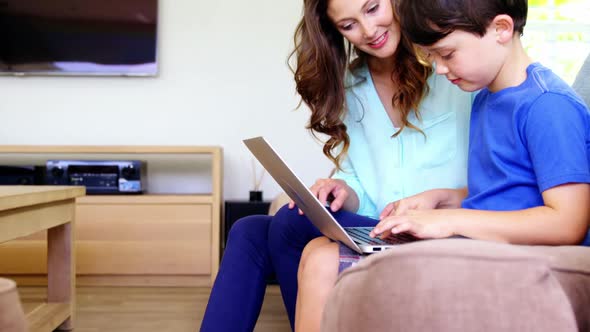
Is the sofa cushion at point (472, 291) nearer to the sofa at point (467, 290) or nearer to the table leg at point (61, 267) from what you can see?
the sofa at point (467, 290)

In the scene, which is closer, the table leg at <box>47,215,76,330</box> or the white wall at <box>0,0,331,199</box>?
the table leg at <box>47,215,76,330</box>

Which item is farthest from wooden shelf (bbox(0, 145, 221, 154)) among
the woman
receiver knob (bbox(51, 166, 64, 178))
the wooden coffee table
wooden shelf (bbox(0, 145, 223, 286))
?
the woman

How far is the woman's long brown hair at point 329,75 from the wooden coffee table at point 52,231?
0.81 meters

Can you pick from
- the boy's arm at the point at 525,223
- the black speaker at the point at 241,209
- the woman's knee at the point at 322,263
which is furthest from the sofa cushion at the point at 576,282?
the black speaker at the point at 241,209

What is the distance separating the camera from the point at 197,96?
3.76 m

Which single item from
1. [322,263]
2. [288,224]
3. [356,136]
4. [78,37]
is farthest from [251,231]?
[78,37]

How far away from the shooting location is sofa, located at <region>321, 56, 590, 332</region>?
60 cm

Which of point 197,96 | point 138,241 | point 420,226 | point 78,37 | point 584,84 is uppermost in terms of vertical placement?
point 78,37

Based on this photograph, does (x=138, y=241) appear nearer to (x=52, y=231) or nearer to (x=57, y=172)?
(x=57, y=172)

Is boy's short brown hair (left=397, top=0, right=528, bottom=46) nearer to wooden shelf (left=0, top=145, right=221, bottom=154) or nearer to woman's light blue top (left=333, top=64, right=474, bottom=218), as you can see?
woman's light blue top (left=333, top=64, right=474, bottom=218)

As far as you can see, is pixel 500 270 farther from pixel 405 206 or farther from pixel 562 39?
pixel 562 39

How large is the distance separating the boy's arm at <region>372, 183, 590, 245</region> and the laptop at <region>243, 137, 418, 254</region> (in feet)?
0.11

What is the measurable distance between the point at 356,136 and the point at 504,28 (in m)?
0.55

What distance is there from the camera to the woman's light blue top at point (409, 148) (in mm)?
1447
